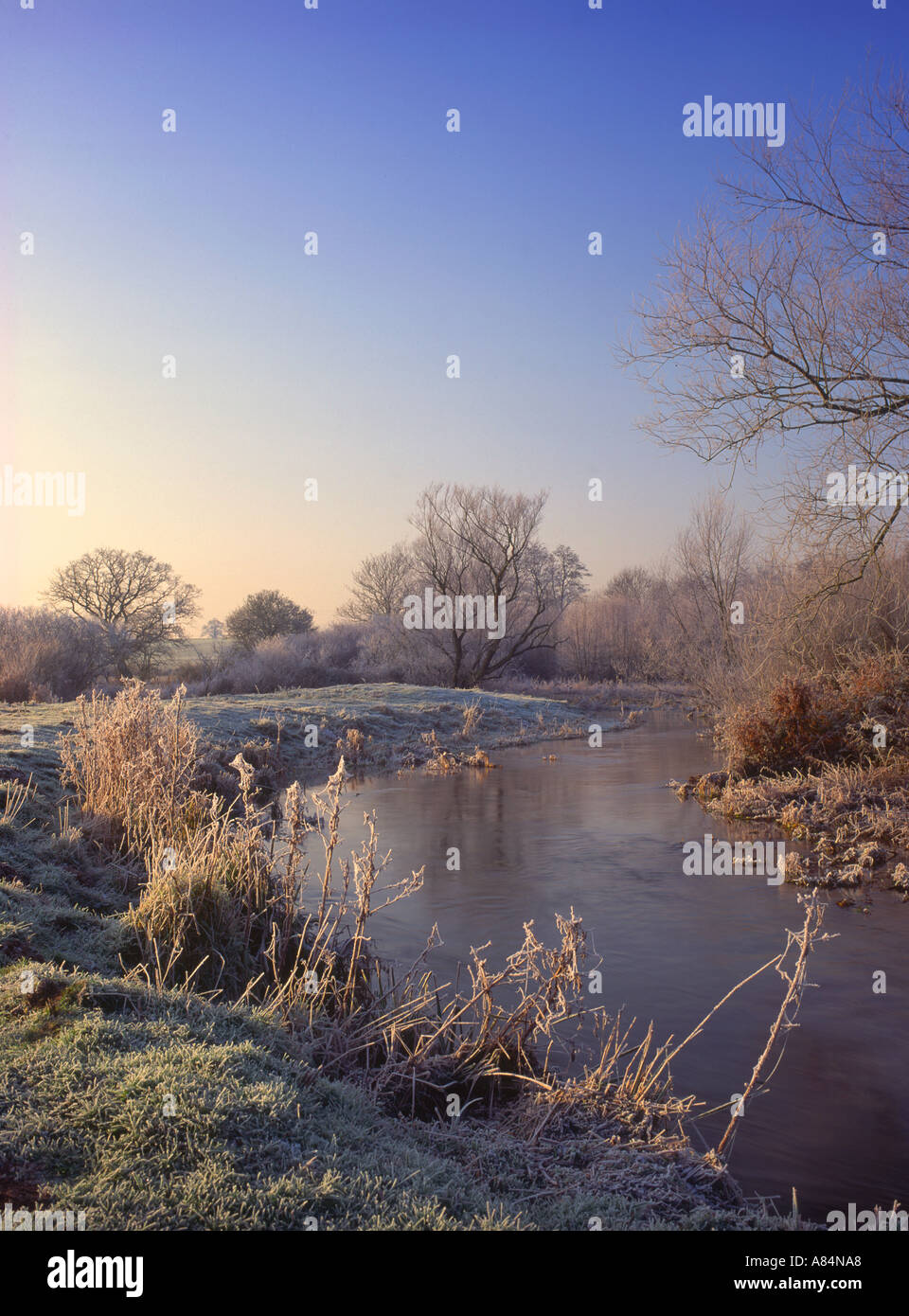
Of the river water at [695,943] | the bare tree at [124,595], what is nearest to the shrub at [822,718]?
the river water at [695,943]

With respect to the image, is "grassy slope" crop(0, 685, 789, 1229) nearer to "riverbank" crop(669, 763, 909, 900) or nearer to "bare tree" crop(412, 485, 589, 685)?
"riverbank" crop(669, 763, 909, 900)

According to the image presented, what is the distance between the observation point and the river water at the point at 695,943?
498 cm

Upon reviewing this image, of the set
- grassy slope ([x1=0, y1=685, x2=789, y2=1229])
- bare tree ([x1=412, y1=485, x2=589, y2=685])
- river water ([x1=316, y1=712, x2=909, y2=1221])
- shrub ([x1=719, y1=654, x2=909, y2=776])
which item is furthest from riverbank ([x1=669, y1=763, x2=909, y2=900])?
bare tree ([x1=412, y1=485, x2=589, y2=685])

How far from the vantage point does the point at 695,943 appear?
28.5 feet

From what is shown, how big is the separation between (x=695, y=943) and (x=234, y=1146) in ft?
20.1

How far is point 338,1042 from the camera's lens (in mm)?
5078

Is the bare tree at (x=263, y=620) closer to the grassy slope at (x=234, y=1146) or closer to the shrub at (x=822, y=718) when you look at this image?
the shrub at (x=822, y=718)

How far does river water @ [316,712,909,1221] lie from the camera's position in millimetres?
4977

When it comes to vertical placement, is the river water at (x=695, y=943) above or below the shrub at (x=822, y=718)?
below

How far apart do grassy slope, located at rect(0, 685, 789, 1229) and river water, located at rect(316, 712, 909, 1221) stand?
1058 mm

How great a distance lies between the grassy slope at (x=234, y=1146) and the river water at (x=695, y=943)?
1.06 m
